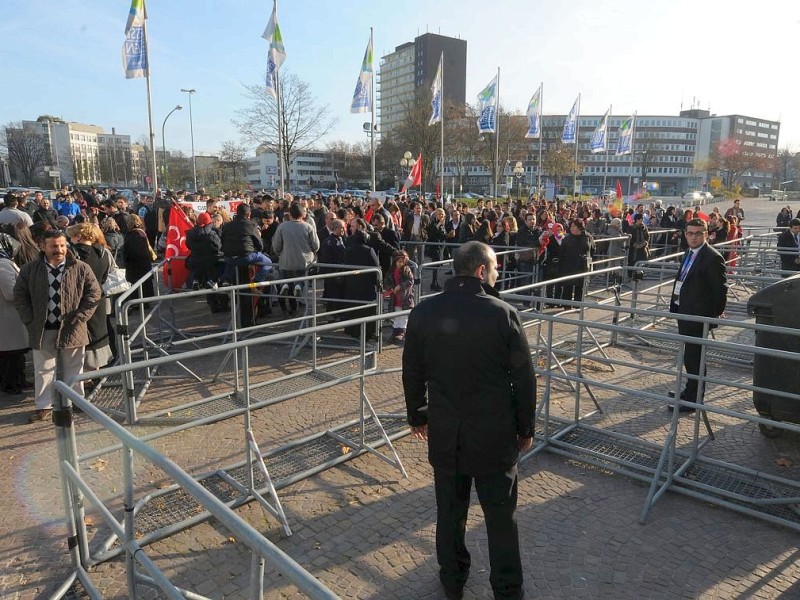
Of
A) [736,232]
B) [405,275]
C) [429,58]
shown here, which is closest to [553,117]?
[429,58]

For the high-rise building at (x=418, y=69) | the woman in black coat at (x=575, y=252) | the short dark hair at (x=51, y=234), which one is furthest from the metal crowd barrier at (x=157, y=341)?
the high-rise building at (x=418, y=69)

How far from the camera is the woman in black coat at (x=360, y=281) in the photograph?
8445 mm

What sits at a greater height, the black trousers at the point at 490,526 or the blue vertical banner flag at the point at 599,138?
the blue vertical banner flag at the point at 599,138

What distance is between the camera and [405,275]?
920 cm

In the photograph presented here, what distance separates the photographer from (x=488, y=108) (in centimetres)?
3189

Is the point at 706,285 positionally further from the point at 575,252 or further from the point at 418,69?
the point at 418,69

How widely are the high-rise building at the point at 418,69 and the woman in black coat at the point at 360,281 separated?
133091 millimetres

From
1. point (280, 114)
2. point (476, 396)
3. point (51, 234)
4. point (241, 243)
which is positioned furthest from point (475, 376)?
point (280, 114)

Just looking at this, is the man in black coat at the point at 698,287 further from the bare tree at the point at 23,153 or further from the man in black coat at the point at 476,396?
the bare tree at the point at 23,153

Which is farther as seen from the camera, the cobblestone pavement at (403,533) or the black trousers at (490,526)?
the cobblestone pavement at (403,533)

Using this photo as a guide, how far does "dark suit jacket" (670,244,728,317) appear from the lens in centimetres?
601

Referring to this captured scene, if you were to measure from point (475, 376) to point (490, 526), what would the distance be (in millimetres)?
891

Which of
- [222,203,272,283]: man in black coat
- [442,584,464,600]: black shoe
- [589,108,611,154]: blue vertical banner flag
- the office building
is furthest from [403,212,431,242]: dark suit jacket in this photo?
the office building

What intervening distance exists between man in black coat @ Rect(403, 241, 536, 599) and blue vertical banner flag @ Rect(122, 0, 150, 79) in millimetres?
22245
